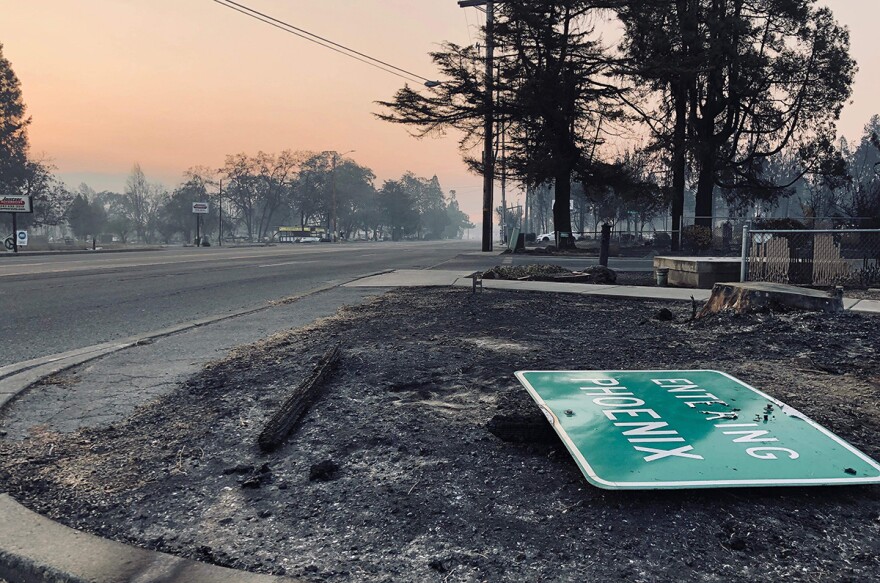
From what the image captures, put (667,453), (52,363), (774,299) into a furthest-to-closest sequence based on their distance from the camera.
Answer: (774,299) → (52,363) → (667,453)

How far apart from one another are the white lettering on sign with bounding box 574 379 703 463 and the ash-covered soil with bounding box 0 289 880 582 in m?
0.30

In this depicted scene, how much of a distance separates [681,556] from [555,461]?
80 cm

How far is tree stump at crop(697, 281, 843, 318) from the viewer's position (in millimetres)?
6359

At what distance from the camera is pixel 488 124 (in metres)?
31.1

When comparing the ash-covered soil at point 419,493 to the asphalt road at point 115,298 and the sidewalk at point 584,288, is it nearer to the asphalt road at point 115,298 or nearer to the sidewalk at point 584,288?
the asphalt road at point 115,298

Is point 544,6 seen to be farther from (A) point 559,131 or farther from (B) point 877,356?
(B) point 877,356

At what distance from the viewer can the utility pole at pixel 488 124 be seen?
29.6m

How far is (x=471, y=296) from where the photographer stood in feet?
30.9

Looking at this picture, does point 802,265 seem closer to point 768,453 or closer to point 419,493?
point 768,453

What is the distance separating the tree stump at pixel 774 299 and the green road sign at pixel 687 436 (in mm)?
3181

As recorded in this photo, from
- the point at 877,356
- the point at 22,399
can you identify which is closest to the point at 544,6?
the point at 877,356

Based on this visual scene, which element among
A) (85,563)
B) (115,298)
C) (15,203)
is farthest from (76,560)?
(15,203)

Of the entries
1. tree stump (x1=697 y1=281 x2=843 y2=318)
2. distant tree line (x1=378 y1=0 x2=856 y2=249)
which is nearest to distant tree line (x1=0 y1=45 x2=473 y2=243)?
distant tree line (x1=378 y1=0 x2=856 y2=249)

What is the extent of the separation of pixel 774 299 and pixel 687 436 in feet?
14.7
